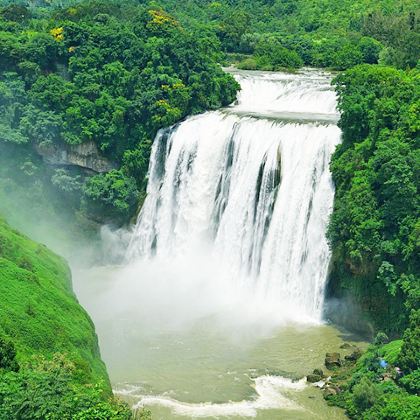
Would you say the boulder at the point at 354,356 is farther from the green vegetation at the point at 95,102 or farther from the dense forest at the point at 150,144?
the green vegetation at the point at 95,102

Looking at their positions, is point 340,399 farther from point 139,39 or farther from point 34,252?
point 139,39

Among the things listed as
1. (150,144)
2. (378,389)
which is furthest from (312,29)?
(378,389)

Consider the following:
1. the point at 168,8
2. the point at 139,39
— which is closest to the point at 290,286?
the point at 139,39

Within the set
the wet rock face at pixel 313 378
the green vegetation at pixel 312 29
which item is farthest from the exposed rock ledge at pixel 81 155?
the wet rock face at pixel 313 378

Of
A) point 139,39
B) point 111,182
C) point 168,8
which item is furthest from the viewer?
point 168,8

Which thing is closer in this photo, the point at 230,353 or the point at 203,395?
the point at 203,395

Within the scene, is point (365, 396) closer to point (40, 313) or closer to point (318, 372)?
point (318, 372)

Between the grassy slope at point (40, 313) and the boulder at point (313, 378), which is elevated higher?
the grassy slope at point (40, 313)
